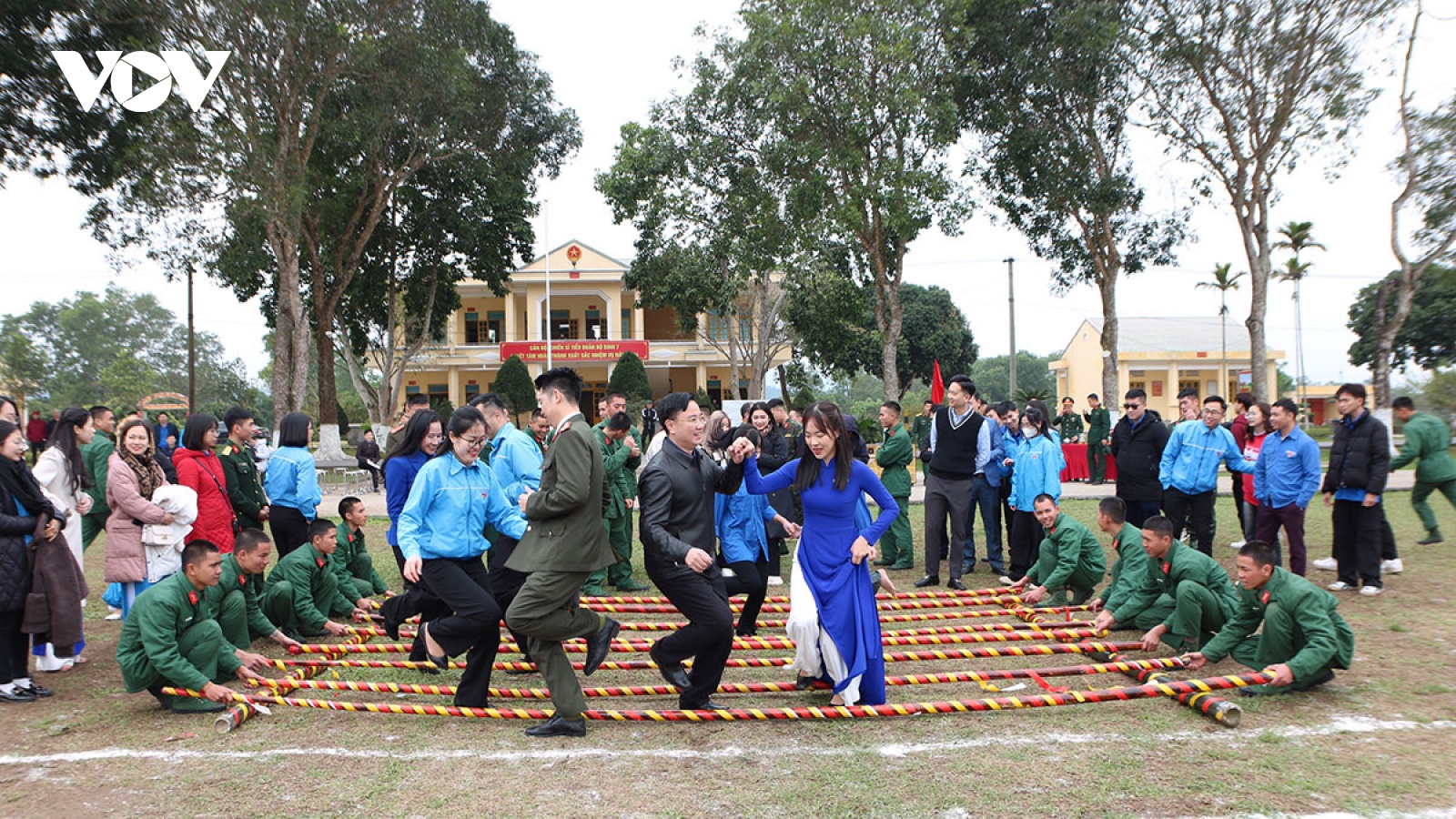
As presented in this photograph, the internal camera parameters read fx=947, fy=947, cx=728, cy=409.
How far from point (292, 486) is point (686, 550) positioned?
438 cm

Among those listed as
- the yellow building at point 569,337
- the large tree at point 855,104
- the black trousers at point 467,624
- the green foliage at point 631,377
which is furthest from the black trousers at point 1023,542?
the yellow building at point 569,337

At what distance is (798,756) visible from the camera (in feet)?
15.4

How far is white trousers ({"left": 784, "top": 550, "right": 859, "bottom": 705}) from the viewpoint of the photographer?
5.34m

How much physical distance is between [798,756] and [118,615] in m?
6.73

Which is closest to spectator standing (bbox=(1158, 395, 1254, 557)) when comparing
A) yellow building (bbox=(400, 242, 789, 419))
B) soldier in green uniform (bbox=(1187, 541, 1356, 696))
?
soldier in green uniform (bbox=(1187, 541, 1356, 696))

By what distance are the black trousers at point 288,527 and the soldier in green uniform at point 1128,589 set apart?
6336mm

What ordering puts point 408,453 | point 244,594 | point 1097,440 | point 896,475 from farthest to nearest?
point 1097,440 < point 896,475 < point 408,453 < point 244,594

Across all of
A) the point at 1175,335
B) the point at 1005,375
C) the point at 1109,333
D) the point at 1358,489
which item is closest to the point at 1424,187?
the point at 1109,333

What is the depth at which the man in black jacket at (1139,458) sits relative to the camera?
914 cm

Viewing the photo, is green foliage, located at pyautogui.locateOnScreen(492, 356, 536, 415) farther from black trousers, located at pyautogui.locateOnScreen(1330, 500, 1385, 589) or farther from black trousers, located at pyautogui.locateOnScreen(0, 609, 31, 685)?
black trousers, located at pyautogui.locateOnScreen(1330, 500, 1385, 589)

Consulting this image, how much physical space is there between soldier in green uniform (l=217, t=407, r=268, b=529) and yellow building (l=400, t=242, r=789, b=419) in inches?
1293

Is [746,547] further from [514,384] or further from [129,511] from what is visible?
[514,384]

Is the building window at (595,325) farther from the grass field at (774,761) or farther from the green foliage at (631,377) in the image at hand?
the grass field at (774,761)

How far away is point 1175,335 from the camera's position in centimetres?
5328
